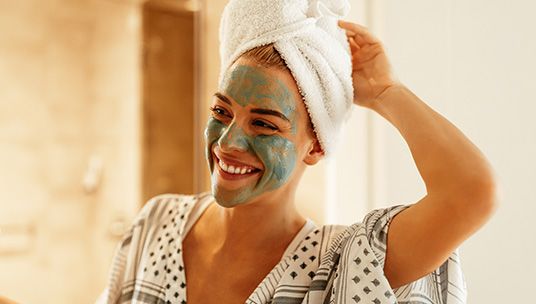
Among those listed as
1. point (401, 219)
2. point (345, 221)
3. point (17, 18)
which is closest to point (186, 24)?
point (17, 18)

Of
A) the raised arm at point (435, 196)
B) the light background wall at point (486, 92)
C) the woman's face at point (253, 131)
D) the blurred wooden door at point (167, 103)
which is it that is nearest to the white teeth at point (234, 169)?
the woman's face at point (253, 131)

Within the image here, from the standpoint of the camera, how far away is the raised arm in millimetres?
642

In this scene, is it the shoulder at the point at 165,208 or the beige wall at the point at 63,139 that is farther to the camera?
the beige wall at the point at 63,139

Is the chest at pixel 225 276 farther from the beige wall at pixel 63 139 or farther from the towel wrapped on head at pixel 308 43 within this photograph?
the beige wall at pixel 63 139

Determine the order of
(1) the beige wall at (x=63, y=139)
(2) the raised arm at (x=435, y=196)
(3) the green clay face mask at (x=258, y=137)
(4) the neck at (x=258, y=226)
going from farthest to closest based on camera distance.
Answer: (1) the beige wall at (x=63, y=139), (4) the neck at (x=258, y=226), (3) the green clay face mask at (x=258, y=137), (2) the raised arm at (x=435, y=196)

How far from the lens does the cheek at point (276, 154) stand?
2.45ft

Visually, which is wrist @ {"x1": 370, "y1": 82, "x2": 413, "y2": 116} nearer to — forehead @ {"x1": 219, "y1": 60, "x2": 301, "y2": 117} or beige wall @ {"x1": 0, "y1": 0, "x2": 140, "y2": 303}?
forehead @ {"x1": 219, "y1": 60, "x2": 301, "y2": 117}

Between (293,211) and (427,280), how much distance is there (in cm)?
26

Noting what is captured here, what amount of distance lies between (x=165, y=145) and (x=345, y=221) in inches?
37.6

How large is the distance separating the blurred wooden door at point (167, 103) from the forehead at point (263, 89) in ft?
3.49

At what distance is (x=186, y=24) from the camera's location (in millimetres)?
1780

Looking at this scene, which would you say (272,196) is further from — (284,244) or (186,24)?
(186,24)

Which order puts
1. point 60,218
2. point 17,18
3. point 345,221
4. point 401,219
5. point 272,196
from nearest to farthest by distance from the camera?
point 401,219
point 272,196
point 345,221
point 17,18
point 60,218

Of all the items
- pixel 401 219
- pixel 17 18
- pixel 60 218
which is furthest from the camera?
pixel 60 218
